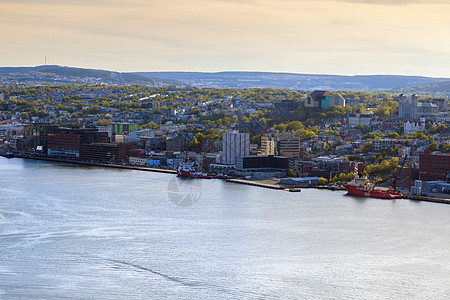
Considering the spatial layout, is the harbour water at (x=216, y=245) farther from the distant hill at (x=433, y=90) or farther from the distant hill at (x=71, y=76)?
the distant hill at (x=71, y=76)

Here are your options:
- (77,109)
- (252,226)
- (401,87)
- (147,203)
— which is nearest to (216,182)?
(147,203)

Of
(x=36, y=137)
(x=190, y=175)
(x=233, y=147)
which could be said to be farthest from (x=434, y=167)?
(x=36, y=137)

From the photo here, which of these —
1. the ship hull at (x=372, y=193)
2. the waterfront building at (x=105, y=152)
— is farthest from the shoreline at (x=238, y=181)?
the waterfront building at (x=105, y=152)

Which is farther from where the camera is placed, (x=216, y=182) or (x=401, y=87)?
(x=401, y=87)

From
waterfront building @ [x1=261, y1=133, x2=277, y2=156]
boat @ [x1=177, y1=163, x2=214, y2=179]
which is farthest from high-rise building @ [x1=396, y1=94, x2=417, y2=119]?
boat @ [x1=177, y1=163, x2=214, y2=179]

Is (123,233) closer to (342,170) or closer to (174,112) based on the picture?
(342,170)

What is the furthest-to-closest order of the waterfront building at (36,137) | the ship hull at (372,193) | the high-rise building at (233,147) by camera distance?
the waterfront building at (36,137) → the high-rise building at (233,147) → the ship hull at (372,193)

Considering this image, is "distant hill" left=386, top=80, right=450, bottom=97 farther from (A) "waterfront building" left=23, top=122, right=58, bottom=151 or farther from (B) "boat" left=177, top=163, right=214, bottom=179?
(B) "boat" left=177, top=163, right=214, bottom=179
